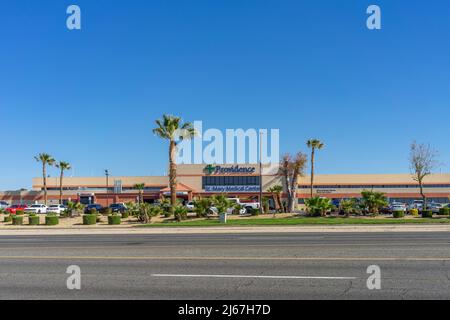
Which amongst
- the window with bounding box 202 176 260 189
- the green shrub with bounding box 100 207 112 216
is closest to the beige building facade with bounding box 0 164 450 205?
the window with bounding box 202 176 260 189

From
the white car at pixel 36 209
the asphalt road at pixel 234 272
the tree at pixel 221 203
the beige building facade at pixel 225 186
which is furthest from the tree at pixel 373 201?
the white car at pixel 36 209

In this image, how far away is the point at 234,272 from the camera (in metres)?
11.6

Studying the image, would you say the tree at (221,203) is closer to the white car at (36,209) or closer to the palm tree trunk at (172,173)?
the palm tree trunk at (172,173)

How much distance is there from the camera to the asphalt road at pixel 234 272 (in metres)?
9.22

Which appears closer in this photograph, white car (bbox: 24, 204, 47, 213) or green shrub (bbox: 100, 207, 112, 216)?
green shrub (bbox: 100, 207, 112, 216)

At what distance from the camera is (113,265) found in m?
13.2

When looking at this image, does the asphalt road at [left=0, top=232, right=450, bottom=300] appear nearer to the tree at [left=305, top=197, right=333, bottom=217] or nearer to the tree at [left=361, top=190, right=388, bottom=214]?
the tree at [left=305, top=197, right=333, bottom=217]

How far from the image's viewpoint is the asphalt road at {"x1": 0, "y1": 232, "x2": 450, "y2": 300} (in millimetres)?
9219

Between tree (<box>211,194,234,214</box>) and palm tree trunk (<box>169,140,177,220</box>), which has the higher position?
palm tree trunk (<box>169,140,177,220</box>)

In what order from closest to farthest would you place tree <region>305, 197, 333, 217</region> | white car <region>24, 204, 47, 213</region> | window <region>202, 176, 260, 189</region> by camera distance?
1. tree <region>305, 197, 333, 217</region>
2. white car <region>24, 204, 47, 213</region>
3. window <region>202, 176, 260, 189</region>

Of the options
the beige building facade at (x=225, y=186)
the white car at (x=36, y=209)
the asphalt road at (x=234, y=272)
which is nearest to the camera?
the asphalt road at (x=234, y=272)

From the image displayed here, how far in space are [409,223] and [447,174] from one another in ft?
168

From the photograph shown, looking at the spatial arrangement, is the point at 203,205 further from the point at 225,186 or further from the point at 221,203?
the point at 225,186
